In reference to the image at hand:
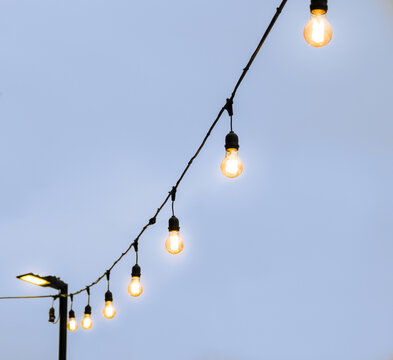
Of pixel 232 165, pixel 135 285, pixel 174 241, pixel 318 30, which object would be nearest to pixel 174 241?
pixel 174 241

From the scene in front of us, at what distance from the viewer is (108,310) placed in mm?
10578

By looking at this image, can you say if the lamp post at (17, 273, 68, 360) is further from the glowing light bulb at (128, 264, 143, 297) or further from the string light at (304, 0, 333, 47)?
the string light at (304, 0, 333, 47)

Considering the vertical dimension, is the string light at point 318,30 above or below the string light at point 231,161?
below

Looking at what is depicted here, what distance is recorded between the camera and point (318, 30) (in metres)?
3.19

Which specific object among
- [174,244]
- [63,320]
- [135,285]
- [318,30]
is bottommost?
[318,30]

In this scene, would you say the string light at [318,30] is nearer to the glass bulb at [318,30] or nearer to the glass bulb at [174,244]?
the glass bulb at [318,30]

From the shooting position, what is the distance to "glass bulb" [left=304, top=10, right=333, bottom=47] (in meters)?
3.17

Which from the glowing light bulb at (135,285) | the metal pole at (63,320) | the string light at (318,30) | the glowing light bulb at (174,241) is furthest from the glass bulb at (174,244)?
the metal pole at (63,320)

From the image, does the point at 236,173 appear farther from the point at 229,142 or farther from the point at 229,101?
the point at 229,101

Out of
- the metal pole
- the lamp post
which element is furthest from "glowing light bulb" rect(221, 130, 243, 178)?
the metal pole

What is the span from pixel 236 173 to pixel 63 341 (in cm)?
821

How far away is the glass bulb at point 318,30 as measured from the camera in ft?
10.4

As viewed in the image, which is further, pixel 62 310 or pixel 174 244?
pixel 62 310

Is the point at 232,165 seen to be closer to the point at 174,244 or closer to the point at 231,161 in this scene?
the point at 231,161
